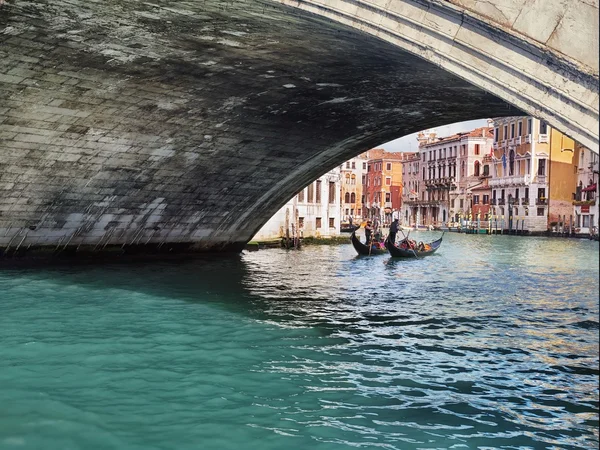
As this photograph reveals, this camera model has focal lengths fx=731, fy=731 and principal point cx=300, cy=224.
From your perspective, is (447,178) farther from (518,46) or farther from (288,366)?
(518,46)

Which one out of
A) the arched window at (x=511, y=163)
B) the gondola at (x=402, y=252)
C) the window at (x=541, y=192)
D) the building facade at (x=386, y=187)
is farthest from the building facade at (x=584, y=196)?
the building facade at (x=386, y=187)

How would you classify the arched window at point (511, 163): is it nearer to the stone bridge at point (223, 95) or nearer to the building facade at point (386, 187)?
the building facade at point (386, 187)

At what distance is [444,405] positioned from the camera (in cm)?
548

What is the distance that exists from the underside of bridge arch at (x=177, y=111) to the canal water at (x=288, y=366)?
2241mm

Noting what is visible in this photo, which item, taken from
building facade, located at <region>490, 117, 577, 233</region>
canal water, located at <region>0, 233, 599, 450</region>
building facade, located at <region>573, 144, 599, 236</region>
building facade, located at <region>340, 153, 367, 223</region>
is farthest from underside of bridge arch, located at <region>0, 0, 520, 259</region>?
building facade, located at <region>340, 153, 367, 223</region>

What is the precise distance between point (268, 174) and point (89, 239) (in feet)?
14.2

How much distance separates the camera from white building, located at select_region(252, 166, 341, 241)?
2875cm

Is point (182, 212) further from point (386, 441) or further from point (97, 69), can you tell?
point (386, 441)

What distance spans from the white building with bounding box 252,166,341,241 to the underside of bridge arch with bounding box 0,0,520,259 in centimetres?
940

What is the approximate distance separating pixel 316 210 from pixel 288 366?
26.0m

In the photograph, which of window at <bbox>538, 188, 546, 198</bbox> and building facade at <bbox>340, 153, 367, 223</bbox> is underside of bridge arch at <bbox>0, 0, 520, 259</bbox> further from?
building facade at <bbox>340, 153, 367, 223</bbox>

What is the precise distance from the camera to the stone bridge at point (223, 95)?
478 centimetres

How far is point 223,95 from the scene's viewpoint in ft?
38.5

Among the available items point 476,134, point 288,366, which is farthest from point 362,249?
point 476,134
